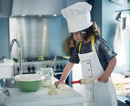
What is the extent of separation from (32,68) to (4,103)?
1.96 metres

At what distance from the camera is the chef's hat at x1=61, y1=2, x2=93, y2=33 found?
5.70 feet

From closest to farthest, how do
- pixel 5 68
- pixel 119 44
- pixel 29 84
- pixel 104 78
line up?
pixel 29 84 < pixel 104 78 < pixel 5 68 < pixel 119 44

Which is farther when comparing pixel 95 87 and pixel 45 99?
pixel 95 87

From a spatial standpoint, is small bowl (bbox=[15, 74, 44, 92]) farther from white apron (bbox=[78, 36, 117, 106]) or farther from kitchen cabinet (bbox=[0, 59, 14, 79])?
kitchen cabinet (bbox=[0, 59, 14, 79])

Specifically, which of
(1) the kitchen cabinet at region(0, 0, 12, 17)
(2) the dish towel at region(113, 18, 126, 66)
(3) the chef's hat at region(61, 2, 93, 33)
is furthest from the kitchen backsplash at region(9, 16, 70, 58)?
(3) the chef's hat at region(61, 2, 93, 33)

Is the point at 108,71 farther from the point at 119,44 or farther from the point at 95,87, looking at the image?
the point at 119,44

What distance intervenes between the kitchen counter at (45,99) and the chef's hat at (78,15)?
0.63 meters

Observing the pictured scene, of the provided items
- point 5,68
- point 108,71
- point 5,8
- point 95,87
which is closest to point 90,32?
point 108,71

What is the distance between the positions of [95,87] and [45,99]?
0.75m

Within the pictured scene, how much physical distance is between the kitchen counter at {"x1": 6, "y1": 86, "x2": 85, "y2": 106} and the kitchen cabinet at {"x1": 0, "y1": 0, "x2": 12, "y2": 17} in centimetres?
249

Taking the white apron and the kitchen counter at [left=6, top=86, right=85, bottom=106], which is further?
the white apron

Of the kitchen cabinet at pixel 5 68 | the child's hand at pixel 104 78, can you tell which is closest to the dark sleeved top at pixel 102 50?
the child's hand at pixel 104 78

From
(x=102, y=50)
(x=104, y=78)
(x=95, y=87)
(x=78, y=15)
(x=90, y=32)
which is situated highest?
(x=78, y=15)

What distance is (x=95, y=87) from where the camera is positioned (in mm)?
1869
